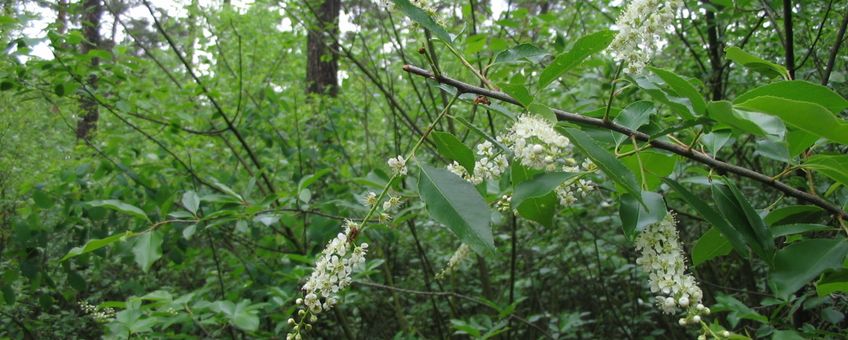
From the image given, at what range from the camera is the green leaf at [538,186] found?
84 centimetres

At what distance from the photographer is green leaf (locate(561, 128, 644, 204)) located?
2.39 ft

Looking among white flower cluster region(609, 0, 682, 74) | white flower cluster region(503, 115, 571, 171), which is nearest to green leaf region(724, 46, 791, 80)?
white flower cluster region(609, 0, 682, 74)

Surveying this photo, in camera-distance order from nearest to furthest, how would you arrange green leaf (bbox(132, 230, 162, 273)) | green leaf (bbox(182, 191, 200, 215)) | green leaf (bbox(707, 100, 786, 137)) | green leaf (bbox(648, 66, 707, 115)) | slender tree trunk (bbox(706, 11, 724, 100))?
green leaf (bbox(707, 100, 786, 137)) → green leaf (bbox(648, 66, 707, 115)) → green leaf (bbox(132, 230, 162, 273)) → green leaf (bbox(182, 191, 200, 215)) → slender tree trunk (bbox(706, 11, 724, 100))

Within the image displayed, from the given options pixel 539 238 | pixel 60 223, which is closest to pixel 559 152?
pixel 60 223

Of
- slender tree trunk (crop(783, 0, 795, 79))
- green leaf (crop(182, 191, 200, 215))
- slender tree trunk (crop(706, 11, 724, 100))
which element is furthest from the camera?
slender tree trunk (crop(706, 11, 724, 100))

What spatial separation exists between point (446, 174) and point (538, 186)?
14cm

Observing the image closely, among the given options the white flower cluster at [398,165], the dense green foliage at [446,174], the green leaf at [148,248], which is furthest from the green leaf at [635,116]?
the green leaf at [148,248]

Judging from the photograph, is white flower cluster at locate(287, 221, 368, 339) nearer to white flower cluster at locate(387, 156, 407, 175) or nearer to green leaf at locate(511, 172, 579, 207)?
white flower cluster at locate(387, 156, 407, 175)

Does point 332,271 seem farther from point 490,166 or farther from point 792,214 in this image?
point 792,214

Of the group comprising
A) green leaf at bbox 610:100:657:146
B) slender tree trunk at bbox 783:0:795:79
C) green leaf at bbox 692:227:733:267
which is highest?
slender tree trunk at bbox 783:0:795:79

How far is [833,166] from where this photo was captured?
91 centimetres

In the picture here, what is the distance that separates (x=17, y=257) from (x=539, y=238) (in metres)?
3.19

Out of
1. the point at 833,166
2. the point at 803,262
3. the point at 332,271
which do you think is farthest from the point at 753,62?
the point at 332,271

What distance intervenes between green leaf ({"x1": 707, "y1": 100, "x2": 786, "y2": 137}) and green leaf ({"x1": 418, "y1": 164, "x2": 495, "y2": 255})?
0.32 meters
